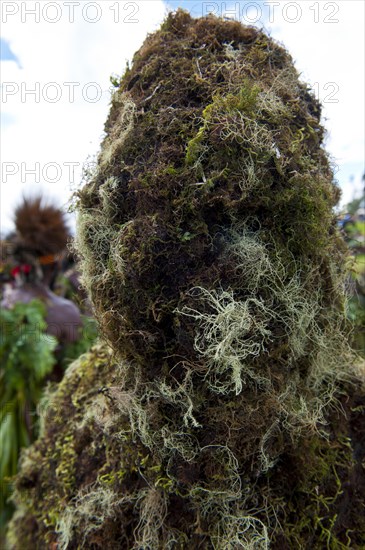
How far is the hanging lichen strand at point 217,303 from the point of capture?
0.74 meters

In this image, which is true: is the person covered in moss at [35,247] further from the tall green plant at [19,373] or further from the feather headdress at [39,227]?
the tall green plant at [19,373]

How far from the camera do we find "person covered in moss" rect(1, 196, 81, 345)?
2.55 m

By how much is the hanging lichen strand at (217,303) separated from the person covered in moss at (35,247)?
1.77 meters

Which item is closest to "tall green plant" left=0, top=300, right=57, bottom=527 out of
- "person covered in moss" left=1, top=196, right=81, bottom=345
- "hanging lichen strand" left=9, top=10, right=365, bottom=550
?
"person covered in moss" left=1, top=196, right=81, bottom=345

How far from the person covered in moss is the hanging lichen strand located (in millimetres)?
1773

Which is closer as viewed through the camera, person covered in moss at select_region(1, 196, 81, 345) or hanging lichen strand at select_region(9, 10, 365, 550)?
hanging lichen strand at select_region(9, 10, 365, 550)

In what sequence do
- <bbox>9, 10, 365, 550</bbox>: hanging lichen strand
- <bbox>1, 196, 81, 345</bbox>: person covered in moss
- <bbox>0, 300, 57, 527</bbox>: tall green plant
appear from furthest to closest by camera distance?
<bbox>1, 196, 81, 345</bbox>: person covered in moss, <bbox>0, 300, 57, 527</bbox>: tall green plant, <bbox>9, 10, 365, 550</bbox>: hanging lichen strand

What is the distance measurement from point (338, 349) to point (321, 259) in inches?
8.5

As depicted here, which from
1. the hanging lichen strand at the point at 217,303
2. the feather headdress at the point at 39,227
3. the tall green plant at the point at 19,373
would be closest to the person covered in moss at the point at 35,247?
the feather headdress at the point at 39,227

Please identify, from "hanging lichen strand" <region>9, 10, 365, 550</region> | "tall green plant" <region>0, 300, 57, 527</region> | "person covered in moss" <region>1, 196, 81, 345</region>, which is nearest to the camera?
"hanging lichen strand" <region>9, 10, 365, 550</region>

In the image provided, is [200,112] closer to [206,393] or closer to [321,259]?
[321,259]

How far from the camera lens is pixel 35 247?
103 inches

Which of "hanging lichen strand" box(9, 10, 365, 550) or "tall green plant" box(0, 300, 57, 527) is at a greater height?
"hanging lichen strand" box(9, 10, 365, 550)

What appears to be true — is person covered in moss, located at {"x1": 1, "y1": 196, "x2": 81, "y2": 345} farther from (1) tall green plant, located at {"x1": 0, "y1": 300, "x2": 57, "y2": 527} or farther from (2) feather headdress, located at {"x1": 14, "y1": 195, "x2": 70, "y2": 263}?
(1) tall green plant, located at {"x1": 0, "y1": 300, "x2": 57, "y2": 527}
